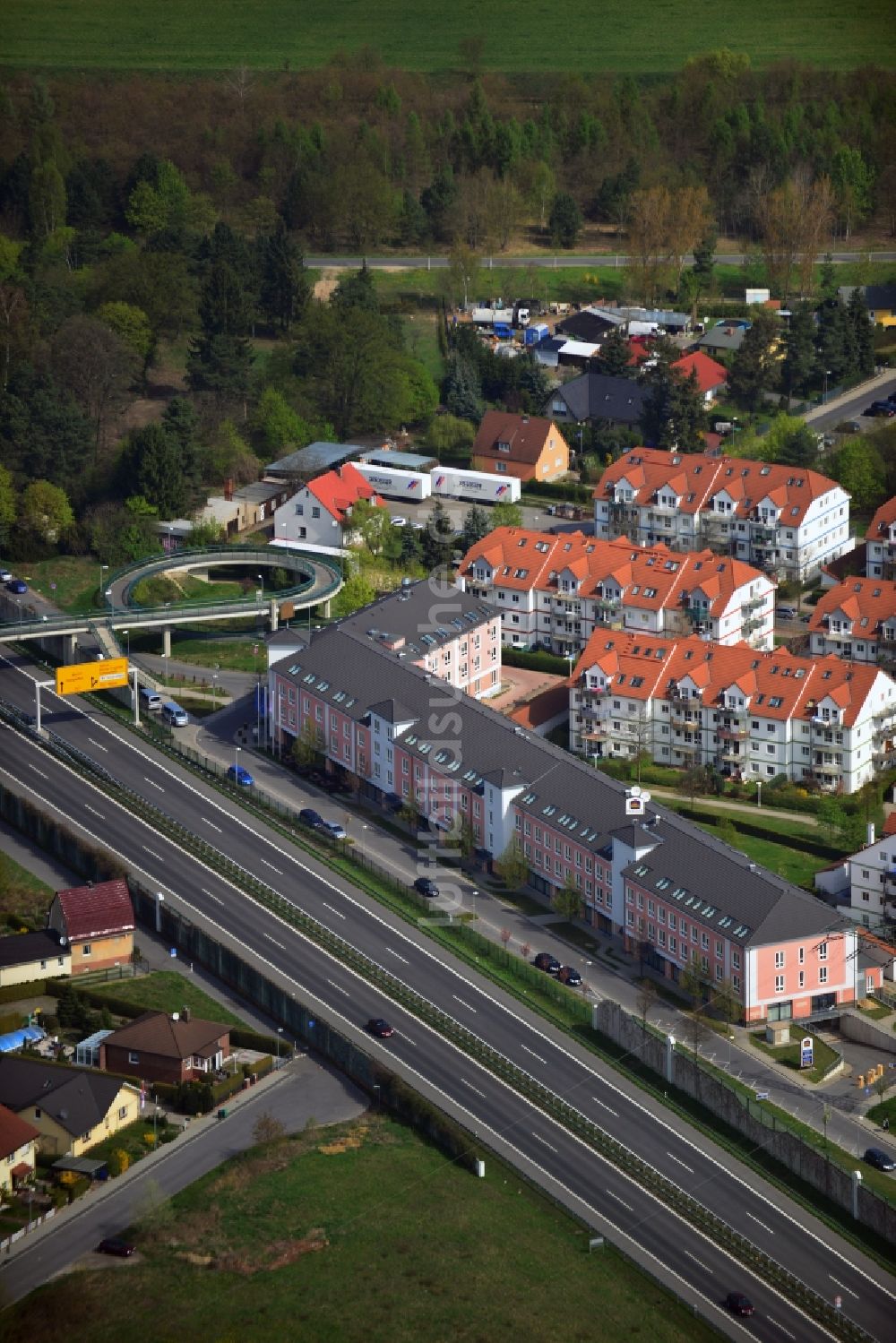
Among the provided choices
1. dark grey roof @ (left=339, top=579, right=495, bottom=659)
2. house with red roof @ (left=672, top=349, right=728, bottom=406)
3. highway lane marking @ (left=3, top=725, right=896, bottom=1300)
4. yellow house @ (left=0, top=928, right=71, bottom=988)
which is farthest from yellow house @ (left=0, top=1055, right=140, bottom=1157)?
house with red roof @ (left=672, top=349, right=728, bottom=406)

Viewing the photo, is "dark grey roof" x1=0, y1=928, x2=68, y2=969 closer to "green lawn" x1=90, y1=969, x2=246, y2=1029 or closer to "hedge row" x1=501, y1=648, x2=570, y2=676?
"green lawn" x1=90, y1=969, x2=246, y2=1029

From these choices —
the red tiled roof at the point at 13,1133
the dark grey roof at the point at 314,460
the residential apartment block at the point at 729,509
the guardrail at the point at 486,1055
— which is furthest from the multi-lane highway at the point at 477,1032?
the residential apartment block at the point at 729,509

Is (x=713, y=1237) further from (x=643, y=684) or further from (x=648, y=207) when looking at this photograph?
(x=648, y=207)

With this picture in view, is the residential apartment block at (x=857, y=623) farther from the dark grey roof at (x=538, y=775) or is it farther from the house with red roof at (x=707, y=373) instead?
the house with red roof at (x=707, y=373)

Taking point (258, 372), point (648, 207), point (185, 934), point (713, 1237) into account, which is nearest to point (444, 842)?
point (185, 934)

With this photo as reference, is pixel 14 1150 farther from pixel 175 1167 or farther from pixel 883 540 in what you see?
pixel 883 540

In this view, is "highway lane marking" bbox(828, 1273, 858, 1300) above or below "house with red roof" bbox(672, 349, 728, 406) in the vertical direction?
below
